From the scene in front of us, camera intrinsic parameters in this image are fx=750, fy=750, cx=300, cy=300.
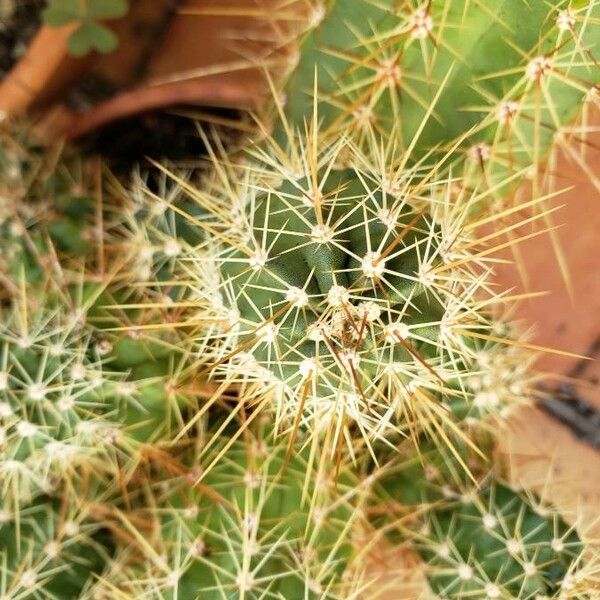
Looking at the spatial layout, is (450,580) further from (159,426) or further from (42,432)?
(42,432)

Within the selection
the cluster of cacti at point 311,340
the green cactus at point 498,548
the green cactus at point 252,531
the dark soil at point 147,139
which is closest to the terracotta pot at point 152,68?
the dark soil at point 147,139

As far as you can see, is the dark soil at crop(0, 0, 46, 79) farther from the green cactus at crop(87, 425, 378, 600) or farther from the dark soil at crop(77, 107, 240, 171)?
the green cactus at crop(87, 425, 378, 600)

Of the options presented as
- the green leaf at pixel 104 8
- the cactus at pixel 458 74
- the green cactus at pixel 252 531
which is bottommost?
the green cactus at pixel 252 531

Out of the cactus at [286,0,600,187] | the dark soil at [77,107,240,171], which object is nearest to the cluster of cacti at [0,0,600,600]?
the cactus at [286,0,600,187]

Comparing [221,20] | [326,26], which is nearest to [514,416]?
[326,26]

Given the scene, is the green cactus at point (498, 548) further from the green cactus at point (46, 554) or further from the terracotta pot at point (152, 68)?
the terracotta pot at point (152, 68)

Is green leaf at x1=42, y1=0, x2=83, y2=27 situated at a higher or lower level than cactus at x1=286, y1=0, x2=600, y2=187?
higher
